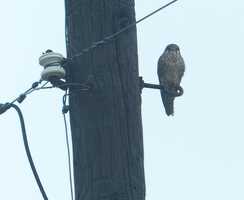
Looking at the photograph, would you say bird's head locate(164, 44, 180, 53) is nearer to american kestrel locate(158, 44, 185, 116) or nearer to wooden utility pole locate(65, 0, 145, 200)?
american kestrel locate(158, 44, 185, 116)

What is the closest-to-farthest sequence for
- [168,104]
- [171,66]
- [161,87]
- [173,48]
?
1. [161,87]
2. [168,104]
3. [171,66]
4. [173,48]

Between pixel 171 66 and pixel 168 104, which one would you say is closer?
pixel 168 104

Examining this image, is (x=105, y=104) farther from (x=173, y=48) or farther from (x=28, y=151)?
(x=173, y=48)

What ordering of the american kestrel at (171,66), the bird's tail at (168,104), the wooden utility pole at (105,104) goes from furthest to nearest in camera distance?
the american kestrel at (171,66) < the bird's tail at (168,104) < the wooden utility pole at (105,104)

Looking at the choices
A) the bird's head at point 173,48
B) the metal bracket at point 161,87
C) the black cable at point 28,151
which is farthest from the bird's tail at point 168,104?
the black cable at point 28,151

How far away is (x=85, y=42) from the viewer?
441 cm

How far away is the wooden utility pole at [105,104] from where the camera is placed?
4047 millimetres

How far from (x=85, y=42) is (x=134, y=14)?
429 mm

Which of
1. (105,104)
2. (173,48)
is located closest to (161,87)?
(105,104)

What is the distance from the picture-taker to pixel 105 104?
4.21m

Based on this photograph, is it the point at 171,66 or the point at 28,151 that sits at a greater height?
the point at 171,66

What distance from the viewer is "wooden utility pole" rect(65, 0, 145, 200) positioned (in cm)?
405

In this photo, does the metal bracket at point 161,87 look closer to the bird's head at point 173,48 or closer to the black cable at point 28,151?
the black cable at point 28,151

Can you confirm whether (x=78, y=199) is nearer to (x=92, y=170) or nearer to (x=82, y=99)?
(x=92, y=170)
